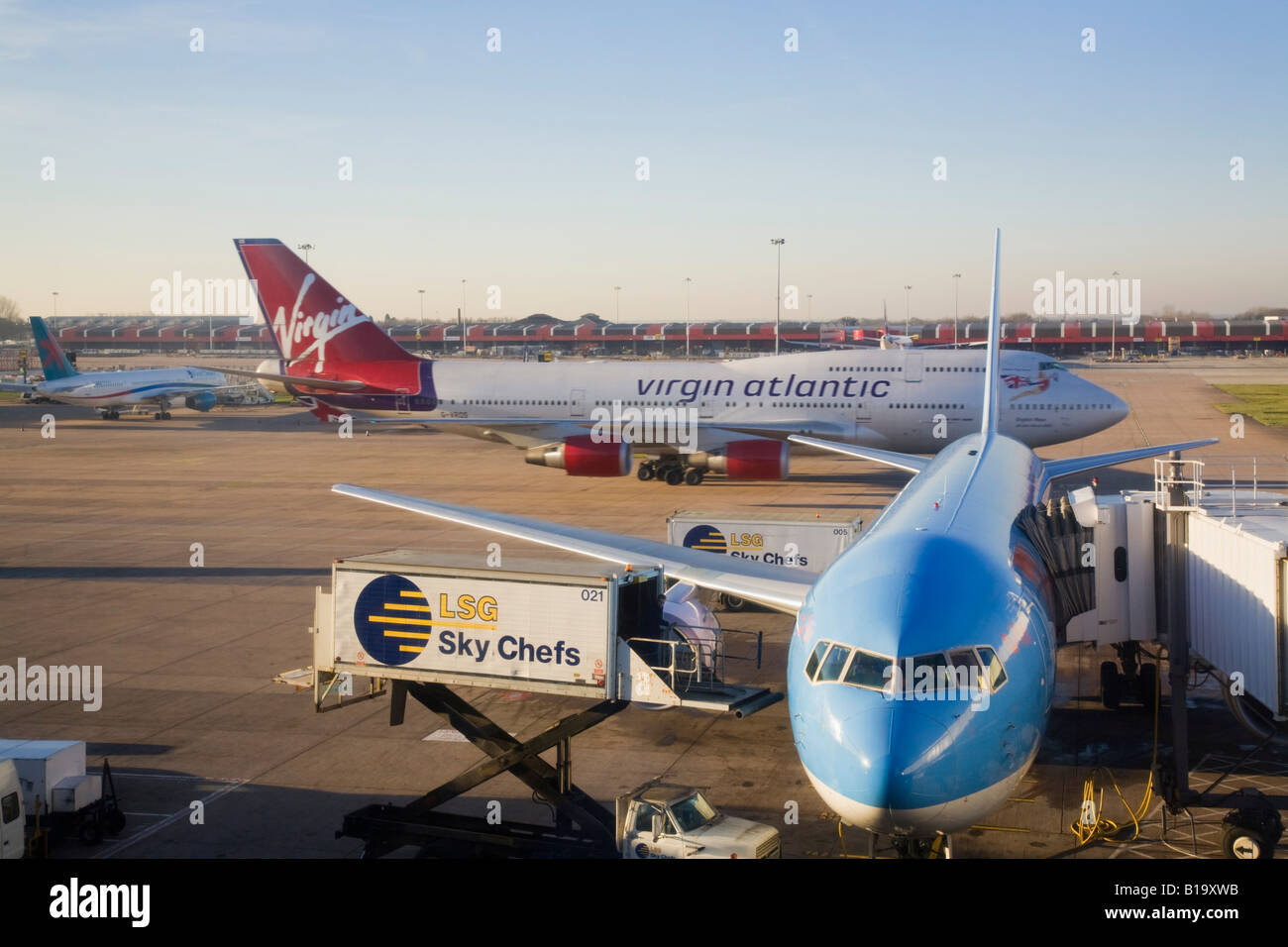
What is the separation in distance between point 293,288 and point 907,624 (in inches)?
1689

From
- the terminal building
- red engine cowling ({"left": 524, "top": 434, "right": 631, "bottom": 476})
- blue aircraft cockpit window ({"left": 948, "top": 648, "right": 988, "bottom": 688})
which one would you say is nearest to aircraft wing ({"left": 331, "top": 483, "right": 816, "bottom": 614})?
blue aircraft cockpit window ({"left": 948, "top": 648, "right": 988, "bottom": 688})

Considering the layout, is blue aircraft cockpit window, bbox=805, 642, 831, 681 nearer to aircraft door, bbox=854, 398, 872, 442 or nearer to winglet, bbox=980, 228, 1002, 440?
winglet, bbox=980, 228, 1002, 440

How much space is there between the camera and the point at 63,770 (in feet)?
49.0

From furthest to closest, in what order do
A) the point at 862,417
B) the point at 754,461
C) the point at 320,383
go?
the point at 320,383
the point at 862,417
the point at 754,461

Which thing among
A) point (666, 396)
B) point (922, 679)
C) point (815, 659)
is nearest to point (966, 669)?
point (922, 679)

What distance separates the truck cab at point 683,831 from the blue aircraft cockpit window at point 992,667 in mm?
3433

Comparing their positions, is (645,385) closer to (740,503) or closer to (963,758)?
(740,503)

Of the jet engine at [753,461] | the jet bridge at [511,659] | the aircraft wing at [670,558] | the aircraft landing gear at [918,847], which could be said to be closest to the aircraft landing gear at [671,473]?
the jet engine at [753,461]

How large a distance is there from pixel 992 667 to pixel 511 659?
246 inches

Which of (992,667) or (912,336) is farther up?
(912,336)

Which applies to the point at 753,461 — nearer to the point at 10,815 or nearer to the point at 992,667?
the point at 992,667

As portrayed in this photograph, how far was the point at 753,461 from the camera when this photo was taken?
43.1 metres
